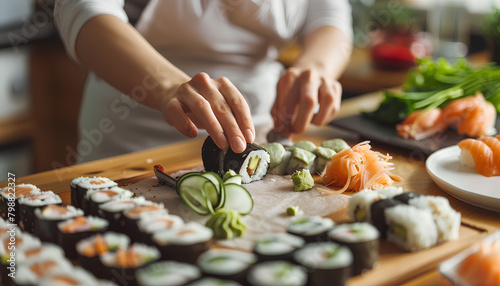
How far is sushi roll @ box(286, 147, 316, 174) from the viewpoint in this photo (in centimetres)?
136

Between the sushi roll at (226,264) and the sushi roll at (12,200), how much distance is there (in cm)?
43

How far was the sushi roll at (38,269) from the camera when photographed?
808mm

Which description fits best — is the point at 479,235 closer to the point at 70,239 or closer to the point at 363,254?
the point at 363,254

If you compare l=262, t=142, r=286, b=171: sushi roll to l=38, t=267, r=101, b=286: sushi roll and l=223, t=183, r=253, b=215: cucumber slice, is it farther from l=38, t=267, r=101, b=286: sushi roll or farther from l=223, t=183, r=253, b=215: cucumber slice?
l=38, t=267, r=101, b=286: sushi roll

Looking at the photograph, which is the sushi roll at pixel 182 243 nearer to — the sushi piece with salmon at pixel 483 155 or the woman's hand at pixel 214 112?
the woman's hand at pixel 214 112

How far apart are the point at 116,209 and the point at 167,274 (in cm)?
26

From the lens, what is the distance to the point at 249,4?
1789mm

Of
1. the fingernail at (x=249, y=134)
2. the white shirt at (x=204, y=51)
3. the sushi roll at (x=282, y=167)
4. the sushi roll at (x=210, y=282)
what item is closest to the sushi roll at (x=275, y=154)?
the sushi roll at (x=282, y=167)

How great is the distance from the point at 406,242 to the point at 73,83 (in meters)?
2.55

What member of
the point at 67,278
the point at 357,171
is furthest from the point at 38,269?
the point at 357,171

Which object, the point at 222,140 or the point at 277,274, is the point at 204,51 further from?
the point at 277,274

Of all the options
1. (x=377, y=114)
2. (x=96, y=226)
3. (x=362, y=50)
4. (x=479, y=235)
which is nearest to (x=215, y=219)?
(x=96, y=226)

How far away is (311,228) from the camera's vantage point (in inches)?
38.7

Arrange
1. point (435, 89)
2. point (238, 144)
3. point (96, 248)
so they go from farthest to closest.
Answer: point (435, 89) < point (238, 144) < point (96, 248)
